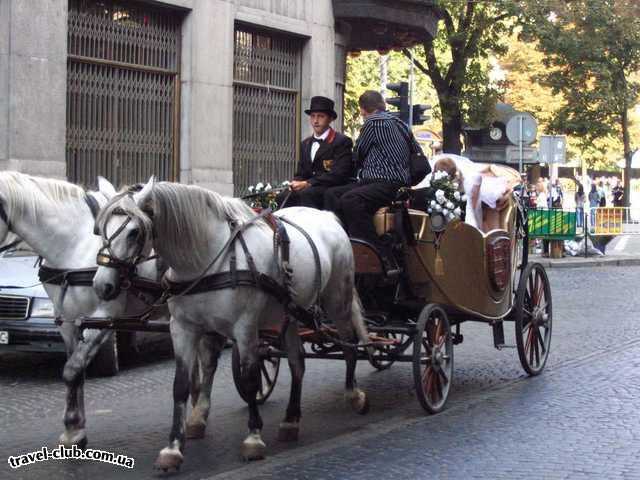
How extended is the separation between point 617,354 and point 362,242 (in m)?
4.19

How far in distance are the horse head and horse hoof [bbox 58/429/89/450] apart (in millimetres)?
1317

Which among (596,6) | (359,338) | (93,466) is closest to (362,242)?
(359,338)

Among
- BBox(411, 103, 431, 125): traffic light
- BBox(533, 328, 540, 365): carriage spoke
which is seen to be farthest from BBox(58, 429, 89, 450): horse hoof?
BBox(411, 103, 431, 125): traffic light

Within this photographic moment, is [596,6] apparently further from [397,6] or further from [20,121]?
[20,121]

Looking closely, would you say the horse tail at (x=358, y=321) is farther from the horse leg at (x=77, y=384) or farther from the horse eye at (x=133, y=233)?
the horse eye at (x=133, y=233)

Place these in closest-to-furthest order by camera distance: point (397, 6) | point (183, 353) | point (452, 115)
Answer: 1. point (183, 353)
2. point (397, 6)
3. point (452, 115)

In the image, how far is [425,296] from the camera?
962 cm

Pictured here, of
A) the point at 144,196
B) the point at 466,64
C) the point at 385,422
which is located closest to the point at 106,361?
the point at 385,422

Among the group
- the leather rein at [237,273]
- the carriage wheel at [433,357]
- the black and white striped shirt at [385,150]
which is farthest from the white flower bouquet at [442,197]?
the leather rein at [237,273]

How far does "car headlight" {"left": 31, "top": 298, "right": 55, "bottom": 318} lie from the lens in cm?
1078

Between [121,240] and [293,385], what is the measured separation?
6.60ft

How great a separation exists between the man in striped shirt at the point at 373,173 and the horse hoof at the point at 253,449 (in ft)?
7.40

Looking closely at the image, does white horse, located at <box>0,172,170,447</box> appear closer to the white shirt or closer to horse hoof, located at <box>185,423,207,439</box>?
horse hoof, located at <box>185,423,207,439</box>

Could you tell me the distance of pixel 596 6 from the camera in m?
32.7
